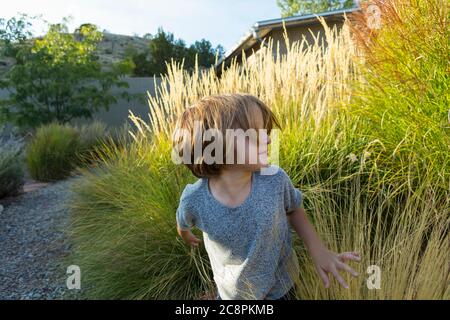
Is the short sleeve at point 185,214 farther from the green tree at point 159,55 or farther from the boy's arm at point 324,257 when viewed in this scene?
the green tree at point 159,55

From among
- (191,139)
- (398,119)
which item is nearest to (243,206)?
(191,139)

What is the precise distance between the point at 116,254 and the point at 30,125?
12424mm

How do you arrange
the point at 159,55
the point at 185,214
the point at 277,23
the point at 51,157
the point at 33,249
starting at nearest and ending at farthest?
the point at 185,214, the point at 33,249, the point at 51,157, the point at 277,23, the point at 159,55

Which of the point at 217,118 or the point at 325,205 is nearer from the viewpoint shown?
the point at 217,118

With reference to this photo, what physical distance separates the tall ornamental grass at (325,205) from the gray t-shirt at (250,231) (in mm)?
274

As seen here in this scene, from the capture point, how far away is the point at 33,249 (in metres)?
4.16

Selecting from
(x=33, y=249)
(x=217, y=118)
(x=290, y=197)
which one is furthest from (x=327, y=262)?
(x=33, y=249)

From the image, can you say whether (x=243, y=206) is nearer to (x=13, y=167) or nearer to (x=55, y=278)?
(x=55, y=278)

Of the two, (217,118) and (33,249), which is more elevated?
(217,118)

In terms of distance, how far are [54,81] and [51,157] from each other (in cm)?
641

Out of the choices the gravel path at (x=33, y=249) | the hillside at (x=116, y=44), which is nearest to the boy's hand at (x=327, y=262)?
the gravel path at (x=33, y=249)

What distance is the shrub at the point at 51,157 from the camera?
8445 mm

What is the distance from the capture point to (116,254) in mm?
2783

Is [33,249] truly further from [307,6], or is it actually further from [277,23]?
[307,6]
